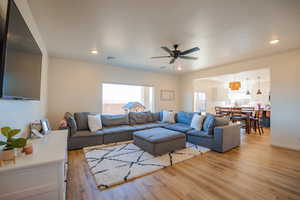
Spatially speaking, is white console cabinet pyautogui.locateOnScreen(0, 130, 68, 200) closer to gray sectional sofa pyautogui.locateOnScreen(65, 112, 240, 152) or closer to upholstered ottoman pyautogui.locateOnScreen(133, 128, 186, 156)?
upholstered ottoman pyautogui.locateOnScreen(133, 128, 186, 156)

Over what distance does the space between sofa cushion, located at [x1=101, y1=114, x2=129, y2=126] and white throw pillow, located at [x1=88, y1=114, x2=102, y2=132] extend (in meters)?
0.29

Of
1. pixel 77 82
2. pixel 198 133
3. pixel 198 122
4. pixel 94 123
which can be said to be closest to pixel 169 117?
pixel 198 122

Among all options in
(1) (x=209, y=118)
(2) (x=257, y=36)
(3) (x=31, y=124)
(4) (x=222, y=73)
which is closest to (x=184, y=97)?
(4) (x=222, y=73)

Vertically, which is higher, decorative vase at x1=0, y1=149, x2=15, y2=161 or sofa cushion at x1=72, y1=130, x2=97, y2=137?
decorative vase at x1=0, y1=149, x2=15, y2=161

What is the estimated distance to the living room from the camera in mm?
1555

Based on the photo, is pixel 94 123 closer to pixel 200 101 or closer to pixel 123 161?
pixel 123 161

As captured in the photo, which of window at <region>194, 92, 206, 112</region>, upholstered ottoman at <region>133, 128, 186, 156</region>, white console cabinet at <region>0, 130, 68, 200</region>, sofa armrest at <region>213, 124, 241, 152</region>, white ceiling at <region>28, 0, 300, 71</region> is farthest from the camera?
window at <region>194, 92, 206, 112</region>

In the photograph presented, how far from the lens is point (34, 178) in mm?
1119

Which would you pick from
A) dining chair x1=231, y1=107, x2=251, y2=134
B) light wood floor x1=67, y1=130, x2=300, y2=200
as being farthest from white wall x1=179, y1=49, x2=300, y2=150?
dining chair x1=231, y1=107, x2=251, y2=134

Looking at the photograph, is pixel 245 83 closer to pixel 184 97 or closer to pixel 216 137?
pixel 184 97

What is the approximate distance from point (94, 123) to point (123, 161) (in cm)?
169

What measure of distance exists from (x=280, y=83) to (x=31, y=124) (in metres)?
5.77

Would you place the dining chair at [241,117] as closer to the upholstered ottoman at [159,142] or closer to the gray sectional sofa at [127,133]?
the gray sectional sofa at [127,133]

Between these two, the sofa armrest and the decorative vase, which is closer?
the decorative vase
